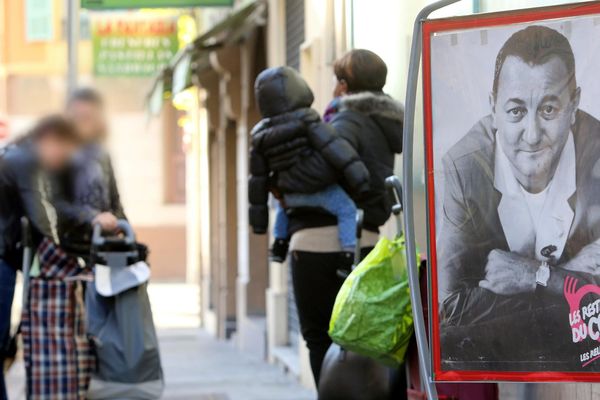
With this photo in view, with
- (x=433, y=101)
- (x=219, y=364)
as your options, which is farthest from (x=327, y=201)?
(x=219, y=364)

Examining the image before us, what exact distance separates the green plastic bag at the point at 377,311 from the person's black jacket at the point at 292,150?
4.23 ft

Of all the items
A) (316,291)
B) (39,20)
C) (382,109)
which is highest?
(39,20)

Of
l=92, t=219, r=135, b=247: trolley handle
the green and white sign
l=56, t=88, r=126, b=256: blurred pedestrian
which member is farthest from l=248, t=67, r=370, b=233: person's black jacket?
the green and white sign

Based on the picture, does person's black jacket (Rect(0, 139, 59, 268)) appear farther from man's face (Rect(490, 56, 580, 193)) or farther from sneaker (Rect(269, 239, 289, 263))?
man's face (Rect(490, 56, 580, 193))

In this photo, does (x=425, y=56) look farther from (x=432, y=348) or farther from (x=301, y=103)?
(x=301, y=103)

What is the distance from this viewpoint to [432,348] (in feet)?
12.0

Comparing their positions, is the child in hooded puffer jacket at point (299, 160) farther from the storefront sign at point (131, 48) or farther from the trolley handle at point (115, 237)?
the storefront sign at point (131, 48)

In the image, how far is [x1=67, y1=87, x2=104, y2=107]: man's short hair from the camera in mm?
6434

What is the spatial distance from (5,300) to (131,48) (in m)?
12.9

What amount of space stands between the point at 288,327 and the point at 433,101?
764 centimetres

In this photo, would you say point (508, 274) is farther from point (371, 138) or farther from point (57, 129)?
point (57, 129)

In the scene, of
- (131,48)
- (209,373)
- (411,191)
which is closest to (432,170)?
(411,191)

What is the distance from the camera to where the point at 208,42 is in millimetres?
13250

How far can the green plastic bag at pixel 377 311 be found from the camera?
14.3ft
